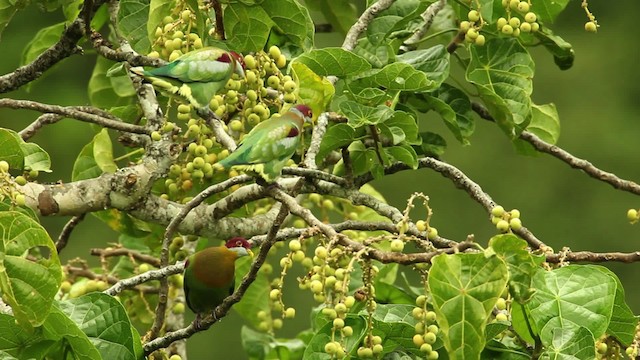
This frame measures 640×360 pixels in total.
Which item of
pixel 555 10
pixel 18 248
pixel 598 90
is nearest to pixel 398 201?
pixel 598 90

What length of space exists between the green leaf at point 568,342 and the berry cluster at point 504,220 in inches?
6.0

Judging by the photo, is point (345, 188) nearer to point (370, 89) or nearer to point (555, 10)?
point (370, 89)

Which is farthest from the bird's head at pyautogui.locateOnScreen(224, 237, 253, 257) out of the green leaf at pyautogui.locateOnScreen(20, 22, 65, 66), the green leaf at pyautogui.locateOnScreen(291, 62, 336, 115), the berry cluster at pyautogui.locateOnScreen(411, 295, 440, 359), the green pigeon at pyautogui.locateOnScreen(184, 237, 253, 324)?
the green leaf at pyautogui.locateOnScreen(20, 22, 65, 66)

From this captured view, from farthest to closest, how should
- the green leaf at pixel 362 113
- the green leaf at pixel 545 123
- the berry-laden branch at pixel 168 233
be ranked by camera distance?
the green leaf at pixel 545 123, the green leaf at pixel 362 113, the berry-laden branch at pixel 168 233

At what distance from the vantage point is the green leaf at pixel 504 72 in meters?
2.40

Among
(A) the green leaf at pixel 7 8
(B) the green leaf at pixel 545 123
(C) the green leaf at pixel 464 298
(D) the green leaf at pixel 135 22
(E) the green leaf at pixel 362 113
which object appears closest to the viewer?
(C) the green leaf at pixel 464 298

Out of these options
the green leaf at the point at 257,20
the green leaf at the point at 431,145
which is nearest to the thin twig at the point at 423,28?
the green leaf at the point at 431,145

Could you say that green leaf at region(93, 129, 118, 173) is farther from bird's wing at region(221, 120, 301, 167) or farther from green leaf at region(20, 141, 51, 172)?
bird's wing at region(221, 120, 301, 167)

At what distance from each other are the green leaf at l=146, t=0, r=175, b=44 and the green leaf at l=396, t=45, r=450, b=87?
48cm

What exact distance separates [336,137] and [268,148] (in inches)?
9.1

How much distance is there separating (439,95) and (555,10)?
1.03 feet

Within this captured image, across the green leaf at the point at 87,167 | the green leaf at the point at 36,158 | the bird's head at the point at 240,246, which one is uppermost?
the green leaf at the point at 36,158

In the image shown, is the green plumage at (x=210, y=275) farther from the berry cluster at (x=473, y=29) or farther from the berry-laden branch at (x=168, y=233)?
the berry cluster at (x=473, y=29)

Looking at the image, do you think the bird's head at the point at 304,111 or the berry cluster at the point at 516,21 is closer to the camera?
the bird's head at the point at 304,111
